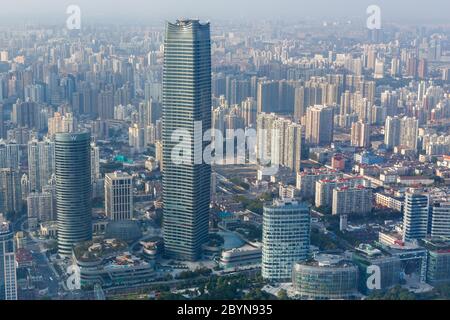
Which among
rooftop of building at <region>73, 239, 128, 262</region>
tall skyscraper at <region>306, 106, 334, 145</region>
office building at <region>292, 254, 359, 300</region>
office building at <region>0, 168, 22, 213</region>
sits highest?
tall skyscraper at <region>306, 106, 334, 145</region>

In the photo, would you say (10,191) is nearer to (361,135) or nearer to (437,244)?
(437,244)

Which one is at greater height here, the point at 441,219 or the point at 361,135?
the point at 361,135

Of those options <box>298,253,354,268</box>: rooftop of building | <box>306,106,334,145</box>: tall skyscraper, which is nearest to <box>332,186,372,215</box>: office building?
<box>298,253,354,268</box>: rooftop of building

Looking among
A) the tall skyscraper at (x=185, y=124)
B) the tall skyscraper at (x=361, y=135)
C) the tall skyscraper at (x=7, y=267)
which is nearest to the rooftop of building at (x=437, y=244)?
the tall skyscraper at (x=185, y=124)

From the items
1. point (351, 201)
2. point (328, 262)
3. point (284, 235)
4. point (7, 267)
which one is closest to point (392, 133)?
point (351, 201)

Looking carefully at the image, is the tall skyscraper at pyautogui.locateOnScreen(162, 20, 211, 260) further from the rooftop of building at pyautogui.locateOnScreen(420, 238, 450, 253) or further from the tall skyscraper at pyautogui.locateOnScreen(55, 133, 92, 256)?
the rooftop of building at pyautogui.locateOnScreen(420, 238, 450, 253)

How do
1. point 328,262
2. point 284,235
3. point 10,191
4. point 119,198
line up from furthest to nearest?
1. point 10,191
2. point 119,198
3. point 284,235
4. point 328,262

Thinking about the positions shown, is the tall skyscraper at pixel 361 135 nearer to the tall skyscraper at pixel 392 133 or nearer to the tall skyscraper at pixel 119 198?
the tall skyscraper at pixel 392 133
